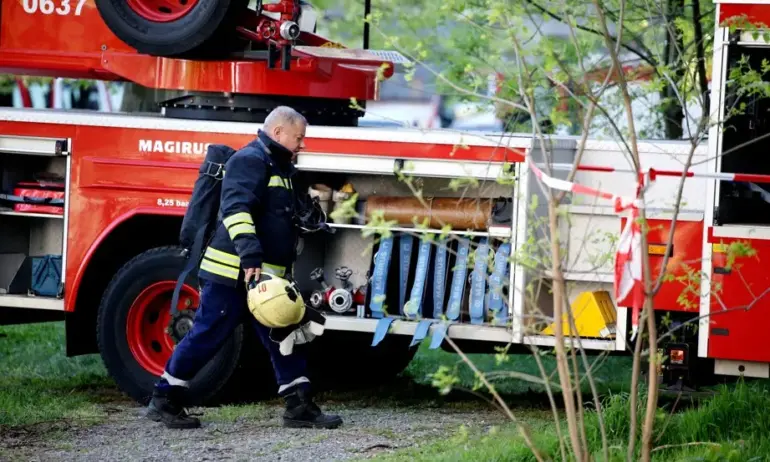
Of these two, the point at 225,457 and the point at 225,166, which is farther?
the point at 225,166

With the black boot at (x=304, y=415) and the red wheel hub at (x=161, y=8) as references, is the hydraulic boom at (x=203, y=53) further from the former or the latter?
the black boot at (x=304, y=415)

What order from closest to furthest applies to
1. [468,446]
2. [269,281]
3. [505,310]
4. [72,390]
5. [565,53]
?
[468,446], [269,281], [505,310], [72,390], [565,53]

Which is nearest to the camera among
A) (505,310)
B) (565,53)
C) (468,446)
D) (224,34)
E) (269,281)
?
(468,446)

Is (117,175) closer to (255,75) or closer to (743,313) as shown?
(255,75)

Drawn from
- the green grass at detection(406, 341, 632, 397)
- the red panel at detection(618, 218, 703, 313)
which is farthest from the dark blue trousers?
the red panel at detection(618, 218, 703, 313)

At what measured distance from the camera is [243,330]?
787 centimetres

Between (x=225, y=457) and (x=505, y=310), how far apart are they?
6.39 ft

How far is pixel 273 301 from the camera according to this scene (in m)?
6.92

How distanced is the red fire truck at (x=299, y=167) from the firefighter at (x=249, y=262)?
22.4 inches

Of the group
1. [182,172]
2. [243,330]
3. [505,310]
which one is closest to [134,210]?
[182,172]

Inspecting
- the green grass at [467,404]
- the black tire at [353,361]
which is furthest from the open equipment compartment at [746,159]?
the black tire at [353,361]

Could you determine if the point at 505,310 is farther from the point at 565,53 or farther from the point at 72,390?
the point at 565,53

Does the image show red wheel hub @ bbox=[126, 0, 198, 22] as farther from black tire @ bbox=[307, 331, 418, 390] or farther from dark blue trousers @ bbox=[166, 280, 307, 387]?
black tire @ bbox=[307, 331, 418, 390]

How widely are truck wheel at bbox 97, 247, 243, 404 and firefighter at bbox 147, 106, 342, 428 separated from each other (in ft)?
1.90
